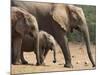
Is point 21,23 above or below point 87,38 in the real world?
above

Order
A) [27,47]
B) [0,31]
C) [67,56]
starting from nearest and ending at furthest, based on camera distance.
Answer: [0,31], [27,47], [67,56]

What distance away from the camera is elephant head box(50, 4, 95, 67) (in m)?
2.78

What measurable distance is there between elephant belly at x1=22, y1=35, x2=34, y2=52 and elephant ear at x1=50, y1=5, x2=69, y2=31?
0.39 metres

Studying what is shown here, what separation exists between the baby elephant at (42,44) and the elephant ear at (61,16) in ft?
0.69

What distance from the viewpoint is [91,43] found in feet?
9.71

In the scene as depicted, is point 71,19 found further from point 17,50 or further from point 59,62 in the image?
point 17,50

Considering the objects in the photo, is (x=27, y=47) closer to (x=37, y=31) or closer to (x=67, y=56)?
(x=37, y=31)

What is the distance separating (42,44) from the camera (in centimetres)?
267

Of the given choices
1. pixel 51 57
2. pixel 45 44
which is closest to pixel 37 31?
pixel 45 44

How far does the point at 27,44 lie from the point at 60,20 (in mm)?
508

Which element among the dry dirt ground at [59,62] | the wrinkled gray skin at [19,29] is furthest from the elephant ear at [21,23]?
the dry dirt ground at [59,62]

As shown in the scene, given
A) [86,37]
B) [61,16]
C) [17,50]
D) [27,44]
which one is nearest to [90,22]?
[86,37]

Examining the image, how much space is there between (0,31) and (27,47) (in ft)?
1.17
